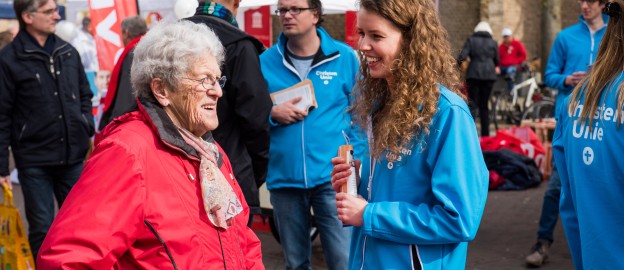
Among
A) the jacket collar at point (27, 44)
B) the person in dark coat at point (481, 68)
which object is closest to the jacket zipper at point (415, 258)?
the jacket collar at point (27, 44)

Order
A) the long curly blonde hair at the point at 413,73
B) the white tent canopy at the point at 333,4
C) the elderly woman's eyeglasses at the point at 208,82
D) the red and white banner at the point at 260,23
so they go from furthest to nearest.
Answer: the red and white banner at the point at 260,23 < the white tent canopy at the point at 333,4 < the long curly blonde hair at the point at 413,73 < the elderly woman's eyeglasses at the point at 208,82

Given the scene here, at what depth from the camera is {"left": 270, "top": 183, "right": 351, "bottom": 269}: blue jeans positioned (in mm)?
5273

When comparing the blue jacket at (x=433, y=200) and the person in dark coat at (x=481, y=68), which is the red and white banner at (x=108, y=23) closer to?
the blue jacket at (x=433, y=200)

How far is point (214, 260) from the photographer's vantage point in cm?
271

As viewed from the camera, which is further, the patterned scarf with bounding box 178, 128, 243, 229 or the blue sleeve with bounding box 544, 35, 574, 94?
the blue sleeve with bounding box 544, 35, 574, 94

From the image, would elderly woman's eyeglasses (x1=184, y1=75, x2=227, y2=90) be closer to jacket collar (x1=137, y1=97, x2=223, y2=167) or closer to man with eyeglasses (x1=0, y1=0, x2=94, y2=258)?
jacket collar (x1=137, y1=97, x2=223, y2=167)

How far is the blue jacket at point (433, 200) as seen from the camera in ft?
9.42

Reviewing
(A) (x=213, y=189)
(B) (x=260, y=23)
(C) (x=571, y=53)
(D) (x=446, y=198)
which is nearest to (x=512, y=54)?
(B) (x=260, y=23)

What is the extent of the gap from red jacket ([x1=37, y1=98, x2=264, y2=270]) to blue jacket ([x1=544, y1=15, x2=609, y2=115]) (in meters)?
4.77

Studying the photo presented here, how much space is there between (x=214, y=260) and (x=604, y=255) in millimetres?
1239

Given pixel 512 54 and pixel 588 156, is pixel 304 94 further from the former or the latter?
pixel 512 54

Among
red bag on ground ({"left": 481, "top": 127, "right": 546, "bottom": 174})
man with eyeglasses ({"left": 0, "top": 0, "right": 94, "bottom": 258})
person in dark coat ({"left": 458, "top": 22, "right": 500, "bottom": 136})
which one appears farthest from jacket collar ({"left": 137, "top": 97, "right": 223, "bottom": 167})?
person in dark coat ({"left": 458, "top": 22, "right": 500, "bottom": 136})

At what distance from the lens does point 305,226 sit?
208 inches

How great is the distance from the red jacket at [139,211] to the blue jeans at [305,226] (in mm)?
2457
